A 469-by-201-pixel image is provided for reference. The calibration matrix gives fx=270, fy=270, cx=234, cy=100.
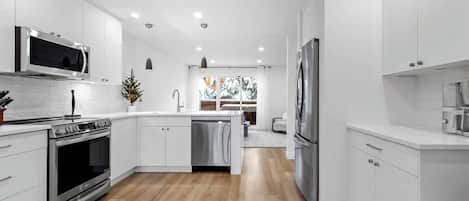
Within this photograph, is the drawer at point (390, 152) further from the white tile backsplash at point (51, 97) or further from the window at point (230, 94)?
the window at point (230, 94)

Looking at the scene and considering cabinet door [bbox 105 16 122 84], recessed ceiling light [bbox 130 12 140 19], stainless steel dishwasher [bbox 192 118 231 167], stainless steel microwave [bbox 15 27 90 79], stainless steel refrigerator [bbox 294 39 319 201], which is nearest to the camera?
stainless steel microwave [bbox 15 27 90 79]

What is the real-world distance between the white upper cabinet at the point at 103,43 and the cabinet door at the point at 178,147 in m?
1.14

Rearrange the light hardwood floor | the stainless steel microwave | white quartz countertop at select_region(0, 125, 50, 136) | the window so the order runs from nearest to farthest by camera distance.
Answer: white quartz countertop at select_region(0, 125, 50, 136) < the stainless steel microwave < the light hardwood floor < the window

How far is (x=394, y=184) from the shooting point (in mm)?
1665

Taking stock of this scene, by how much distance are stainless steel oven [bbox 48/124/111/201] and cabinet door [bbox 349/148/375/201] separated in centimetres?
250

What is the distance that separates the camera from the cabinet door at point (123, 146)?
3346mm

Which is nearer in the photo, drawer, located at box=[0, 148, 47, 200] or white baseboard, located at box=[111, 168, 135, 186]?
drawer, located at box=[0, 148, 47, 200]

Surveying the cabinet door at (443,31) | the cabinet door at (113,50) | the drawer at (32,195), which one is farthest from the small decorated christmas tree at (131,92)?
the cabinet door at (443,31)

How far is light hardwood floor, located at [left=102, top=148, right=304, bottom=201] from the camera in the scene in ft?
9.92

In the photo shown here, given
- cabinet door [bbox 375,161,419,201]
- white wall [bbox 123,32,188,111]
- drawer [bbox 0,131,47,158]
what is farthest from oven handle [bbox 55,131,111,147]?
cabinet door [bbox 375,161,419,201]

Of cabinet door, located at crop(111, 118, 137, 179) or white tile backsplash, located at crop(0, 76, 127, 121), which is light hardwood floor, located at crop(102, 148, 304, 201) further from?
white tile backsplash, located at crop(0, 76, 127, 121)

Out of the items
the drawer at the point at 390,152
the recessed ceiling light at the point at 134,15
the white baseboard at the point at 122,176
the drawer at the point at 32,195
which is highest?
the recessed ceiling light at the point at 134,15

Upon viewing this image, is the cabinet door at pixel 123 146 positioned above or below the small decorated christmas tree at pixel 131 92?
below

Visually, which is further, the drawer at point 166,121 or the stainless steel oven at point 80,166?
the drawer at point 166,121
